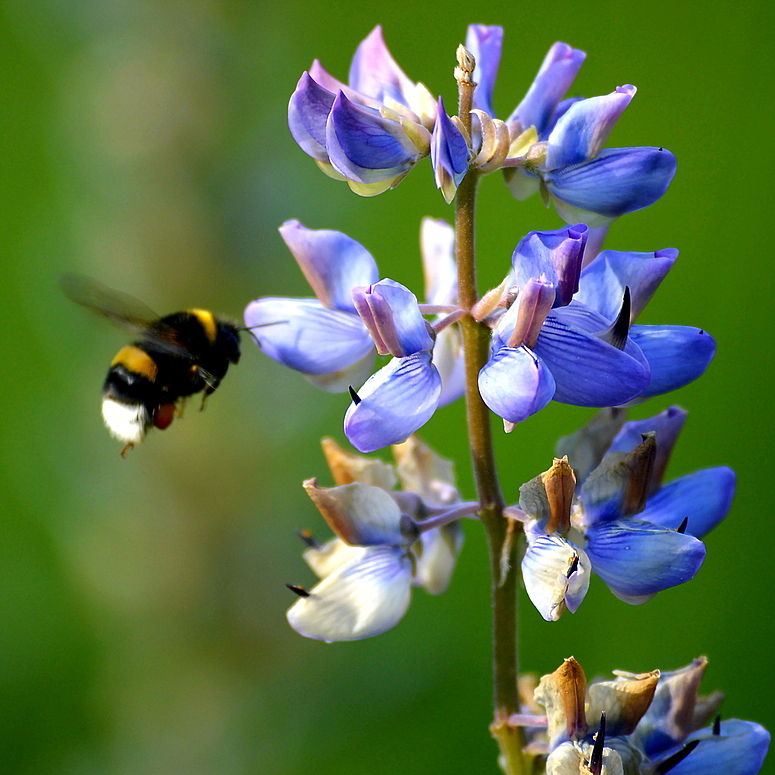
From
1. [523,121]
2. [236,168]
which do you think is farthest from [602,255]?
[236,168]

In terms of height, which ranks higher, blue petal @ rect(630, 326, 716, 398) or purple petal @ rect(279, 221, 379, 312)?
purple petal @ rect(279, 221, 379, 312)

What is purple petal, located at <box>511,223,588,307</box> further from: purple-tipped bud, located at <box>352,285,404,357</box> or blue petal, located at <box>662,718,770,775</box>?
blue petal, located at <box>662,718,770,775</box>

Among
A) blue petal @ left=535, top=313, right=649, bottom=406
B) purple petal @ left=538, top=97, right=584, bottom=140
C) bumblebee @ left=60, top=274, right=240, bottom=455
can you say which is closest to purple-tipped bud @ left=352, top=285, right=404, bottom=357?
blue petal @ left=535, top=313, right=649, bottom=406

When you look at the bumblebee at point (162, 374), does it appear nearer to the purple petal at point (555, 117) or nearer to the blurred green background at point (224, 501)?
the purple petal at point (555, 117)

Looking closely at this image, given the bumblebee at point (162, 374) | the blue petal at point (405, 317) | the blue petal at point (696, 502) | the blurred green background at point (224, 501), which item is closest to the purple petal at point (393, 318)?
the blue petal at point (405, 317)

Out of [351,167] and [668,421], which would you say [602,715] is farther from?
[351,167]

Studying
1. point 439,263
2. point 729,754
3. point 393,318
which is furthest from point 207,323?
point 729,754

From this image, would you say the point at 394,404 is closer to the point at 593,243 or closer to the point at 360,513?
the point at 360,513
